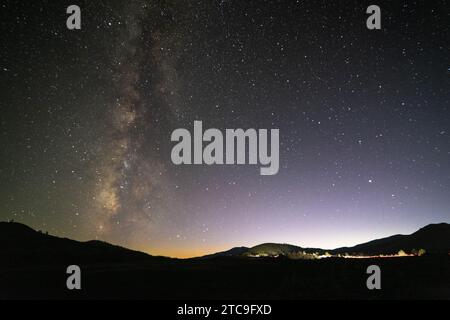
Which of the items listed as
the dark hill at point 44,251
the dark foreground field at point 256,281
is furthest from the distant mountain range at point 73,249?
the dark foreground field at point 256,281

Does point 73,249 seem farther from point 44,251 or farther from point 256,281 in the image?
point 256,281

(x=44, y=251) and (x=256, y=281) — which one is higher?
(x=256, y=281)

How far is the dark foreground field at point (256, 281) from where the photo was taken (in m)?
13.7

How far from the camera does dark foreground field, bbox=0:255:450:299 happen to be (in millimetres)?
13734

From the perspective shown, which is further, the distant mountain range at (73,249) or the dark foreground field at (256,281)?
the distant mountain range at (73,249)

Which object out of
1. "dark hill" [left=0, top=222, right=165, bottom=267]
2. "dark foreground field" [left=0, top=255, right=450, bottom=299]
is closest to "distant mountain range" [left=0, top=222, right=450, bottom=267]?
"dark hill" [left=0, top=222, right=165, bottom=267]

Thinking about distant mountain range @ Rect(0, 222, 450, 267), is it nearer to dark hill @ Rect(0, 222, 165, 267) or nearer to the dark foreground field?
dark hill @ Rect(0, 222, 165, 267)

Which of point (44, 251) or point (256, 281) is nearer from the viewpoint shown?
point (256, 281)

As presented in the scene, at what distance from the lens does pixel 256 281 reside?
49.3ft

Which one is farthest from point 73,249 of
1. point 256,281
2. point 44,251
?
point 256,281

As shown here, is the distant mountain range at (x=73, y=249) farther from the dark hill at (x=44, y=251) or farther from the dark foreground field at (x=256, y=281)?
the dark foreground field at (x=256, y=281)

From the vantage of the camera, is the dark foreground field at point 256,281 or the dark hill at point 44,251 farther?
the dark hill at point 44,251
